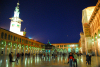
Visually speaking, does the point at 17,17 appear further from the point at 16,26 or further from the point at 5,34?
the point at 5,34

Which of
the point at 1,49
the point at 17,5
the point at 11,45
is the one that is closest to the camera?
the point at 1,49

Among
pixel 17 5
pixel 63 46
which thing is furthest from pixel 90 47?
pixel 17 5

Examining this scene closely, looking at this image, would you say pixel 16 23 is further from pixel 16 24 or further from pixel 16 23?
pixel 16 24

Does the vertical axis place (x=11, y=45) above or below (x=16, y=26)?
below

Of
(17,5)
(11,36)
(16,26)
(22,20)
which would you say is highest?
(17,5)

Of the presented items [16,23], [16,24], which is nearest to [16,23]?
[16,23]

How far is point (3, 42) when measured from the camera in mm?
30484

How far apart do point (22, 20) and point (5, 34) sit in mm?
54725

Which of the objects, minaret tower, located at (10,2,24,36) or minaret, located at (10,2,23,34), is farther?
minaret, located at (10,2,23,34)

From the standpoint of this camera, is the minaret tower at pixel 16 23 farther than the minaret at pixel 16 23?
No

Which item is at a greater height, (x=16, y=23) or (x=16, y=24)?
(x=16, y=23)

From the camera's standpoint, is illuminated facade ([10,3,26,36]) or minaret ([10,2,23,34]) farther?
minaret ([10,2,23,34])

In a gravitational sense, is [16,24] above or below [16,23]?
below

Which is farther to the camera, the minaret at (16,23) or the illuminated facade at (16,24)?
the minaret at (16,23)
